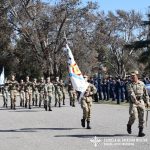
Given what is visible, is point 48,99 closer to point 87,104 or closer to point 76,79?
point 76,79

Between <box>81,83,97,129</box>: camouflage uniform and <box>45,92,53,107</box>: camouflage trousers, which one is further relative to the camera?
<box>45,92,53,107</box>: camouflage trousers

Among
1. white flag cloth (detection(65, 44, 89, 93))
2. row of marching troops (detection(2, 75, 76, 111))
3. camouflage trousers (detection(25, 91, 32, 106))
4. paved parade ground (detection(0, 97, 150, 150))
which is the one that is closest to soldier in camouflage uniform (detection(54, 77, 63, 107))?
row of marching troops (detection(2, 75, 76, 111))

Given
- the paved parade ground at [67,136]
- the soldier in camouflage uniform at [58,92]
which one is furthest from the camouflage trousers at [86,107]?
the soldier in camouflage uniform at [58,92]

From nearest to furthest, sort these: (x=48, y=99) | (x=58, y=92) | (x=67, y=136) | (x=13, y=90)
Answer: (x=67, y=136) < (x=48, y=99) < (x=13, y=90) < (x=58, y=92)

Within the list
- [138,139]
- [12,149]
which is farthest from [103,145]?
[12,149]

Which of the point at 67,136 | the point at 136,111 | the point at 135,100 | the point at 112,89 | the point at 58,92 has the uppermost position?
the point at 112,89

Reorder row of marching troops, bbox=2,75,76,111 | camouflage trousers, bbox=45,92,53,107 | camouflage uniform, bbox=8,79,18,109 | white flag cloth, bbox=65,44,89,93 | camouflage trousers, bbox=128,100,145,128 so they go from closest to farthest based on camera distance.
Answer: camouflage trousers, bbox=128,100,145,128
white flag cloth, bbox=65,44,89,93
camouflage trousers, bbox=45,92,53,107
camouflage uniform, bbox=8,79,18,109
row of marching troops, bbox=2,75,76,111

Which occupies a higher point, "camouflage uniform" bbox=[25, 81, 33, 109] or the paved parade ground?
"camouflage uniform" bbox=[25, 81, 33, 109]

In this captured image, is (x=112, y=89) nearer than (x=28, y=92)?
No

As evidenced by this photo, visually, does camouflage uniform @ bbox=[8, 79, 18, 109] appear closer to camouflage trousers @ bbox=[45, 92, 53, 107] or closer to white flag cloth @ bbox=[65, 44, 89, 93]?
camouflage trousers @ bbox=[45, 92, 53, 107]

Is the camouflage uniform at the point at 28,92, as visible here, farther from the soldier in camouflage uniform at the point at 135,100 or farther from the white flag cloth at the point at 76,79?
the soldier in camouflage uniform at the point at 135,100

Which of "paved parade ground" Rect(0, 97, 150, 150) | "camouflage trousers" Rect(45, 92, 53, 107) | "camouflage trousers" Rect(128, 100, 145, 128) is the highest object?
"camouflage trousers" Rect(45, 92, 53, 107)

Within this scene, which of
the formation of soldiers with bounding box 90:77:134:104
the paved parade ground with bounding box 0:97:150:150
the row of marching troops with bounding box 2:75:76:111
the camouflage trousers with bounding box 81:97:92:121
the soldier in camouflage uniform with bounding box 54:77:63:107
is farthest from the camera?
the formation of soldiers with bounding box 90:77:134:104

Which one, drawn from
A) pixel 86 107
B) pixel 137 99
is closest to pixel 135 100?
pixel 137 99
